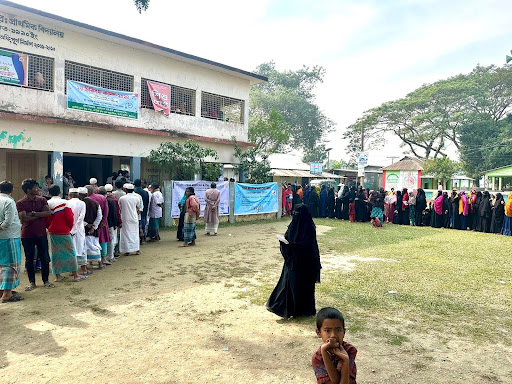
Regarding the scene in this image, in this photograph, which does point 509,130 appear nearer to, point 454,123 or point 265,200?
point 454,123

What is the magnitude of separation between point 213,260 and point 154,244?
244cm

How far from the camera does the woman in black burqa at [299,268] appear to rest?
4.69 m

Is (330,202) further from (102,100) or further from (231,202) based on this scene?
(102,100)

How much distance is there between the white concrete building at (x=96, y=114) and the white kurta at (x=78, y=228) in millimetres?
5903

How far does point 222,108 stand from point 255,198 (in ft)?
14.6

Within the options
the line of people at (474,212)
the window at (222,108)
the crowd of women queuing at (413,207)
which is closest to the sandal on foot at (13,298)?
the window at (222,108)

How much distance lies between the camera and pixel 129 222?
26.8ft

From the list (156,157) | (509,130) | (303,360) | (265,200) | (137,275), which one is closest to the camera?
(303,360)

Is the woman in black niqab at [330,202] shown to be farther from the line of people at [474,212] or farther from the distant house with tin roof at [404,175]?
the distant house with tin roof at [404,175]

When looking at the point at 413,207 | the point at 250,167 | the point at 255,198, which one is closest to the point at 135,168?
the point at 255,198

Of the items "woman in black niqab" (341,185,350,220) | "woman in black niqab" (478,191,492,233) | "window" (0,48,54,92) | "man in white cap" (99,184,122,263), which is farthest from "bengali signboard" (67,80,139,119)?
"woman in black niqab" (478,191,492,233)

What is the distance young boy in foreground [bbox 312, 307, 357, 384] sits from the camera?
2.14 m

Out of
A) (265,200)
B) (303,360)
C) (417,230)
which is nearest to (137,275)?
(303,360)

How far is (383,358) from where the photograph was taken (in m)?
3.68
